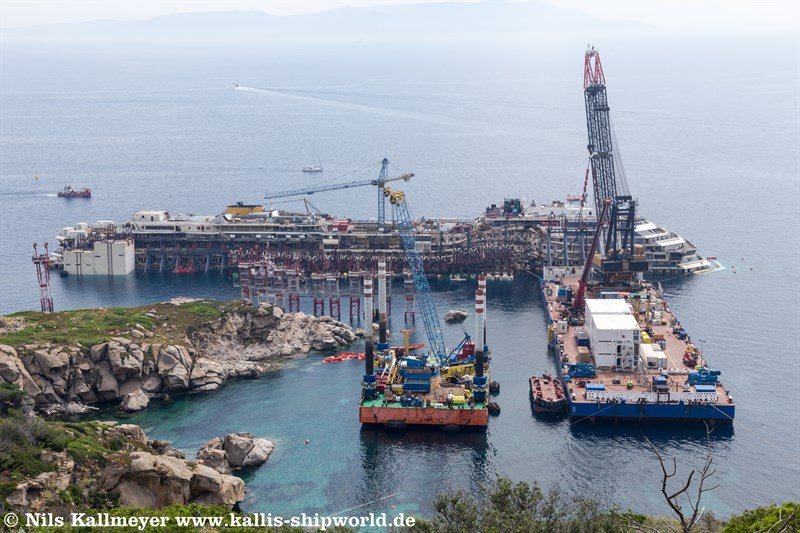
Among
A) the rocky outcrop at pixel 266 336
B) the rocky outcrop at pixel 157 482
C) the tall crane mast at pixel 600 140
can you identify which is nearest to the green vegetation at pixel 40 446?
the rocky outcrop at pixel 157 482

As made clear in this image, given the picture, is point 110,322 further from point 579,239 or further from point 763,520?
point 579,239

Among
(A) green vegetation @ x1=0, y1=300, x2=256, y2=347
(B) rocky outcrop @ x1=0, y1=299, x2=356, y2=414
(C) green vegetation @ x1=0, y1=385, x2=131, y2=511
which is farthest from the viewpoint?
(A) green vegetation @ x1=0, y1=300, x2=256, y2=347

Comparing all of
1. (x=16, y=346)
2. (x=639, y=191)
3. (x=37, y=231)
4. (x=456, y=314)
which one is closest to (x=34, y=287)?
(x=37, y=231)

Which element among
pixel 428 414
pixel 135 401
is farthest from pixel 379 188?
pixel 428 414

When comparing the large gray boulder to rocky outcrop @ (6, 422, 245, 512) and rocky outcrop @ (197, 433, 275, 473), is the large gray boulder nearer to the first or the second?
rocky outcrop @ (197, 433, 275, 473)

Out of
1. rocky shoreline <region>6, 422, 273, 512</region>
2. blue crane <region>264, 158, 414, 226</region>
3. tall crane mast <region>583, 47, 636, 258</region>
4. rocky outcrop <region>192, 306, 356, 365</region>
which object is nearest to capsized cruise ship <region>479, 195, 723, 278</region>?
tall crane mast <region>583, 47, 636, 258</region>
